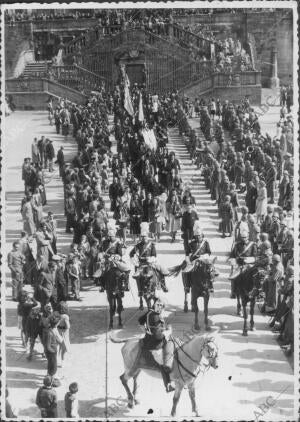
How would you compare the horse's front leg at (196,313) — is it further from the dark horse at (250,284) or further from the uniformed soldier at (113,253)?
the uniformed soldier at (113,253)

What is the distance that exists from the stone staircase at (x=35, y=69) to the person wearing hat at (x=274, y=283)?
25896 mm

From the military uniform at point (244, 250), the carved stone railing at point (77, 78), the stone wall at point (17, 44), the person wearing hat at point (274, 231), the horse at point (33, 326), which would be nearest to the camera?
the horse at point (33, 326)

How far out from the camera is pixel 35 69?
41906mm

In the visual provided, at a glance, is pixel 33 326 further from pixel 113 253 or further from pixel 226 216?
pixel 226 216

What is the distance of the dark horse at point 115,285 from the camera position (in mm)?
15703

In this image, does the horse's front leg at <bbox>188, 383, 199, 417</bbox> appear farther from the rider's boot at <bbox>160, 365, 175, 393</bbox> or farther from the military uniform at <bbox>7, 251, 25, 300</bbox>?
the military uniform at <bbox>7, 251, 25, 300</bbox>

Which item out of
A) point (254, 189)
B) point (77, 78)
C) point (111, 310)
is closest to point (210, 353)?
point (111, 310)

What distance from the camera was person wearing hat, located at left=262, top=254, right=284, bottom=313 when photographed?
1592 centimetres

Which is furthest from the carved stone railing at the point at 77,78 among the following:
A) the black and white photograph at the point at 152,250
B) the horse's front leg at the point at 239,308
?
the horse's front leg at the point at 239,308

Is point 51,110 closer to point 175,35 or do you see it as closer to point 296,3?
point 175,35

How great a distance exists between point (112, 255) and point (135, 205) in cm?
514

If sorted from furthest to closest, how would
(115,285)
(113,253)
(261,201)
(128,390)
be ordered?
(261,201) < (113,253) < (115,285) < (128,390)

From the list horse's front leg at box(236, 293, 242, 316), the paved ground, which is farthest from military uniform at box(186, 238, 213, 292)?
horse's front leg at box(236, 293, 242, 316)

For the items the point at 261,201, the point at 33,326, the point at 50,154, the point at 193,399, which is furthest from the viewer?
the point at 50,154
